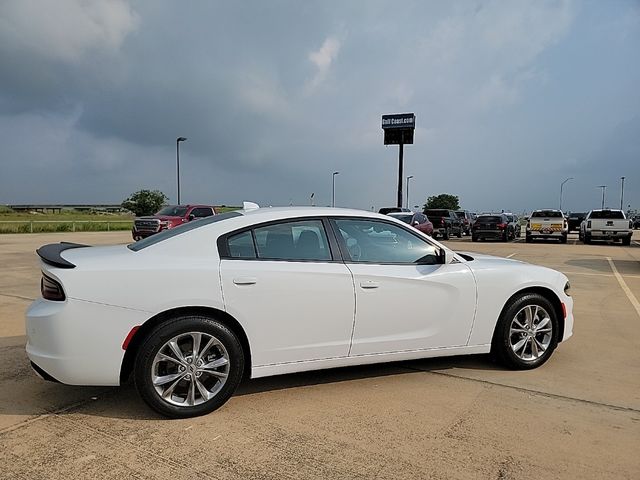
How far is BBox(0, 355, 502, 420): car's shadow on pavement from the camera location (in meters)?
3.52

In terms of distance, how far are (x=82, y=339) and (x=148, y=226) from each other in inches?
679

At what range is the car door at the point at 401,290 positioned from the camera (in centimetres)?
384

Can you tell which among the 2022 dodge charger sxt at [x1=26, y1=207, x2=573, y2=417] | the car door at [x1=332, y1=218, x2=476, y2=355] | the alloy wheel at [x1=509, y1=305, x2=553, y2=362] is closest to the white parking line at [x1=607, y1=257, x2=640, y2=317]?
the alloy wheel at [x1=509, y1=305, x2=553, y2=362]

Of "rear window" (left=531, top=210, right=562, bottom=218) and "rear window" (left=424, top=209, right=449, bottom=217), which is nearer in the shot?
"rear window" (left=531, top=210, right=562, bottom=218)

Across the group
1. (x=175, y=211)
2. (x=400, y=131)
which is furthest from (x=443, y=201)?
(x=175, y=211)

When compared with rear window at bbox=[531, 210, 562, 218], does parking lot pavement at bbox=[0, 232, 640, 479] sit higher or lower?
lower

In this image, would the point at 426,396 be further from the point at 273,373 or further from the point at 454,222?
the point at 454,222

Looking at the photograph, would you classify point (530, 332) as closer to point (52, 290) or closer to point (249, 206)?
point (249, 206)

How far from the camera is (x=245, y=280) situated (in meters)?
3.49

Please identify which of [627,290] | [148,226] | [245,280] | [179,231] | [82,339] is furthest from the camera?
[148,226]

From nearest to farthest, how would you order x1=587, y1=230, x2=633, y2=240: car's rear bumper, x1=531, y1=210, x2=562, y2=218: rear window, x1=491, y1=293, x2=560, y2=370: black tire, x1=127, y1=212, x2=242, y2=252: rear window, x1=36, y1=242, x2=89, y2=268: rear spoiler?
x1=36, y1=242, x2=89, y2=268: rear spoiler
x1=127, y1=212, x2=242, y2=252: rear window
x1=491, y1=293, x2=560, y2=370: black tire
x1=587, y1=230, x2=633, y2=240: car's rear bumper
x1=531, y1=210, x2=562, y2=218: rear window

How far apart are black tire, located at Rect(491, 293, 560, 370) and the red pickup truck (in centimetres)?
1651

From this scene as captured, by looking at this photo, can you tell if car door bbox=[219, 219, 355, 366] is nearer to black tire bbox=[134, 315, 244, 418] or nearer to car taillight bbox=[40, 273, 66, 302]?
black tire bbox=[134, 315, 244, 418]

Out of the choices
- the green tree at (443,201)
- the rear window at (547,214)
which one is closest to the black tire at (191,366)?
the rear window at (547,214)
